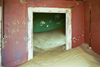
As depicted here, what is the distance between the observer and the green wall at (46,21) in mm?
8648

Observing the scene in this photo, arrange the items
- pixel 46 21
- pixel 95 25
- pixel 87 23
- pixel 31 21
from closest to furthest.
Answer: pixel 95 25
pixel 87 23
pixel 31 21
pixel 46 21

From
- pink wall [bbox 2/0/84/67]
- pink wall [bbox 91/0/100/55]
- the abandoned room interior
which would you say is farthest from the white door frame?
pink wall [bbox 91/0/100/55]

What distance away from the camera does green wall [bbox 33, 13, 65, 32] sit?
8648 mm

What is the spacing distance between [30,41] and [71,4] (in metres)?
2.05

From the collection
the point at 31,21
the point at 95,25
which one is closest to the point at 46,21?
the point at 31,21

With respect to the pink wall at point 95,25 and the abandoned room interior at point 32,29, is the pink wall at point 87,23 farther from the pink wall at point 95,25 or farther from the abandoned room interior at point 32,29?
the pink wall at point 95,25

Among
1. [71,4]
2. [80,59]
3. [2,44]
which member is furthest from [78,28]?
[2,44]

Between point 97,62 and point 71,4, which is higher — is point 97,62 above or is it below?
below

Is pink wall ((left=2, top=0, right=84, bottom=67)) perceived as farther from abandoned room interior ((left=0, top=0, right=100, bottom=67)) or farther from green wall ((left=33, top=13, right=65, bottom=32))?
green wall ((left=33, top=13, right=65, bottom=32))

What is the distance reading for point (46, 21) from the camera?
874cm

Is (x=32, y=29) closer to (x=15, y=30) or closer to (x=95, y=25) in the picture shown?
(x=15, y=30)

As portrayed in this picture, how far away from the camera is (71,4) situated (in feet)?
12.6

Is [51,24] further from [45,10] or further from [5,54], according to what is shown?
[5,54]

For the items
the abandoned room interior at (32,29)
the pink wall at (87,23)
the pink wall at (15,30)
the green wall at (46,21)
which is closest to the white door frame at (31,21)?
the abandoned room interior at (32,29)
